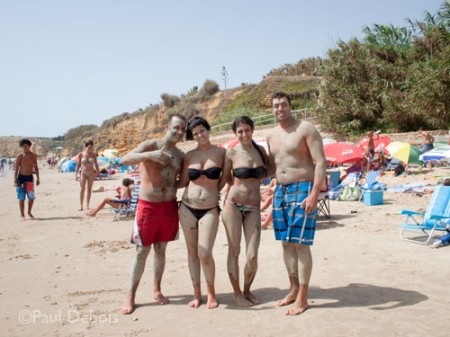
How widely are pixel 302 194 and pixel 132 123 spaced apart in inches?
2269

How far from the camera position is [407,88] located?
2273 cm

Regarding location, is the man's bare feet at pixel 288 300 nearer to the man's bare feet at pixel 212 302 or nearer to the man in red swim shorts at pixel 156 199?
the man's bare feet at pixel 212 302

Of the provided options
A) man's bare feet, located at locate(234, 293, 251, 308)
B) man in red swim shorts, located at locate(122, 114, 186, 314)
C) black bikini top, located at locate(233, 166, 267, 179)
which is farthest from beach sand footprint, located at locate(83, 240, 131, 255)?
black bikini top, located at locate(233, 166, 267, 179)

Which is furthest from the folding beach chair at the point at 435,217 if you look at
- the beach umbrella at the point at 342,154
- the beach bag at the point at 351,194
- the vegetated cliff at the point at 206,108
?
the vegetated cliff at the point at 206,108

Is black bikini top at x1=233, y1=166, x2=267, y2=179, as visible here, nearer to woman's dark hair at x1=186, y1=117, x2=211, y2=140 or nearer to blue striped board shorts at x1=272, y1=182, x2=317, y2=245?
blue striped board shorts at x1=272, y1=182, x2=317, y2=245

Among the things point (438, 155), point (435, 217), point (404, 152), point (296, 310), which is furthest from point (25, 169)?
point (404, 152)

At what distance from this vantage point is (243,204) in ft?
13.3

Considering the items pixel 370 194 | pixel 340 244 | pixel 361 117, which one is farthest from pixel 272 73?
pixel 340 244

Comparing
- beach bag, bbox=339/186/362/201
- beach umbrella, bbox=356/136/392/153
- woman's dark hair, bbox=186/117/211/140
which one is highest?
woman's dark hair, bbox=186/117/211/140

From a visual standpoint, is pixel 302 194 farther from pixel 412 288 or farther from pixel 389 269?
pixel 389 269

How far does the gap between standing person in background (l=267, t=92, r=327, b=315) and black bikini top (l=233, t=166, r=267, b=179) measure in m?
0.15

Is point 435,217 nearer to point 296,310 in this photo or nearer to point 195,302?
point 296,310

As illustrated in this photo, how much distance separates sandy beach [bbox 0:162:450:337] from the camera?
3572 millimetres

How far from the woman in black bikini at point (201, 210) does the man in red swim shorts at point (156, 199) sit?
151 mm
